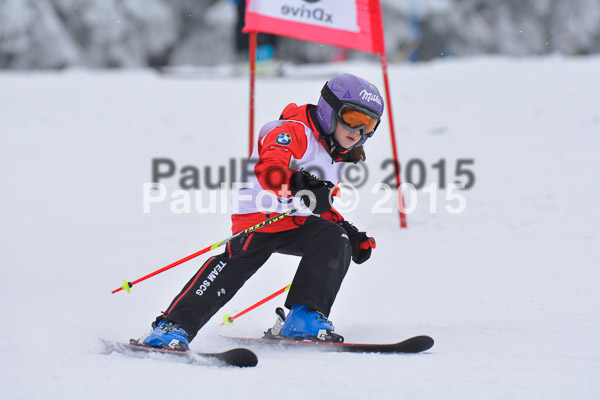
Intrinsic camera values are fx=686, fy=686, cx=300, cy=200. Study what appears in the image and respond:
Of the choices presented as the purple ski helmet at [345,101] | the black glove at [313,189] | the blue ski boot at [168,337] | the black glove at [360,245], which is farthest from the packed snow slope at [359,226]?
the purple ski helmet at [345,101]

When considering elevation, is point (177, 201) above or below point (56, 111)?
below

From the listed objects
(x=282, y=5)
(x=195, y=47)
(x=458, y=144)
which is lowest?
(x=458, y=144)

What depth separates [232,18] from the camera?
68.0 feet

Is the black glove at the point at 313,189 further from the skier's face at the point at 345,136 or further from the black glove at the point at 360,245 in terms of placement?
the black glove at the point at 360,245

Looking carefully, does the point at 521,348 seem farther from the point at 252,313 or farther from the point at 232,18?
the point at 232,18

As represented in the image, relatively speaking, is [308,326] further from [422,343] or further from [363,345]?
[422,343]

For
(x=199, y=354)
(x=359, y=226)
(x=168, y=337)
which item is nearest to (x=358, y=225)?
(x=359, y=226)

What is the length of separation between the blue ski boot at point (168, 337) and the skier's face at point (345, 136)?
1092mm

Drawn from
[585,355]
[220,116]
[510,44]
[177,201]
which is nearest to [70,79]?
[220,116]

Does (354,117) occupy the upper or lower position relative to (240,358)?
upper

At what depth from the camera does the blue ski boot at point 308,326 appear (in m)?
3.03

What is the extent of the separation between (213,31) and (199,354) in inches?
827

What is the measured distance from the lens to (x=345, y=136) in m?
3.12

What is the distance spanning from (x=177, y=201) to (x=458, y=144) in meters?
3.45
